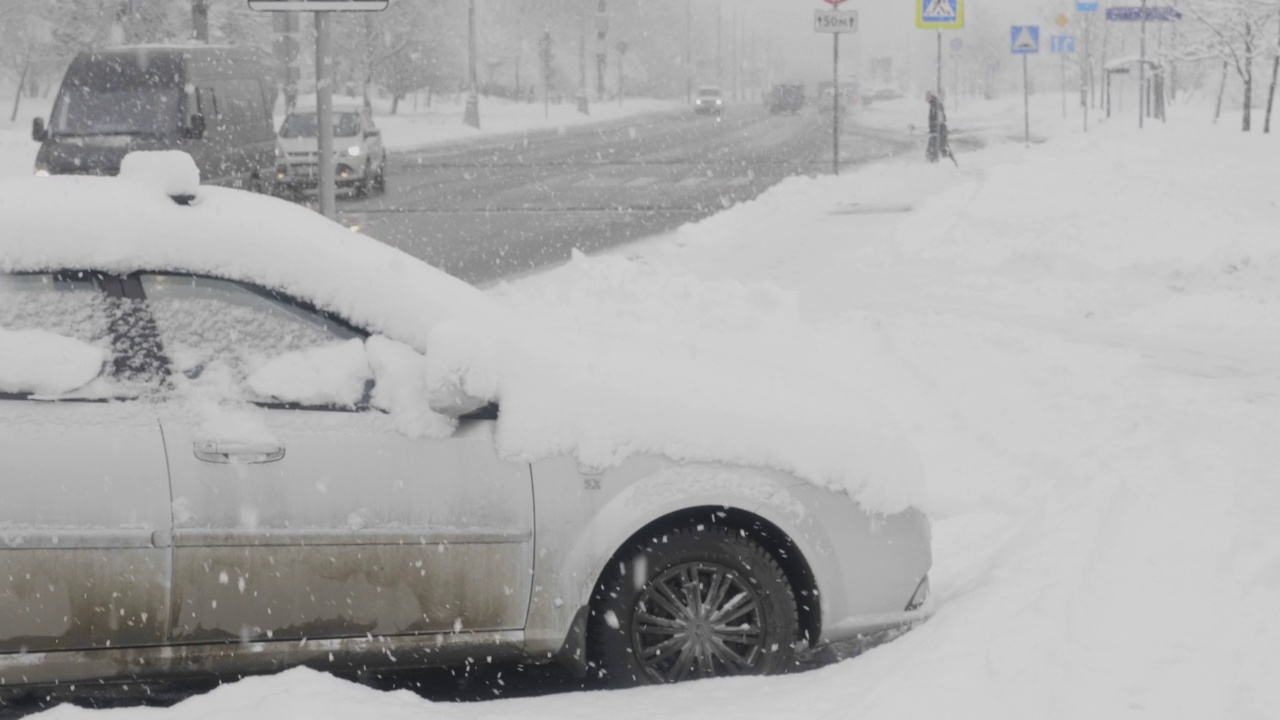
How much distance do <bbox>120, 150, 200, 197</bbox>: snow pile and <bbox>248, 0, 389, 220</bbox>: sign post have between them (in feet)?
12.8

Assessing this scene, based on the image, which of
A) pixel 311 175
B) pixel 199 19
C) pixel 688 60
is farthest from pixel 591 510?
pixel 688 60

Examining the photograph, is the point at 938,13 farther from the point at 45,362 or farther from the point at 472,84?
the point at 472,84

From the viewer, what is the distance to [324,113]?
9.07 meters

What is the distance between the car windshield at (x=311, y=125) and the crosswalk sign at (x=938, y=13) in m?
9.35

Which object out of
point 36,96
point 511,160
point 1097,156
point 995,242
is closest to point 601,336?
point 995,242

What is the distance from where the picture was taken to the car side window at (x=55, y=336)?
4281mm

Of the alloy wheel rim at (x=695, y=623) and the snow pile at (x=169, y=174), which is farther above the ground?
the snow pile at (x=169, y=174)

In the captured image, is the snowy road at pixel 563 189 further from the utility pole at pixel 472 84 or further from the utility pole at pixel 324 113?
the utility pole at pixel 324 113

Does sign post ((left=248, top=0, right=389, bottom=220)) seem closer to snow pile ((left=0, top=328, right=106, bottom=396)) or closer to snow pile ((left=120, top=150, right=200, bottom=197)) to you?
snow pile ((left=120, top=150, right=200, bottom=197))

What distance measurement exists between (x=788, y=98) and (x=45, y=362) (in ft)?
256

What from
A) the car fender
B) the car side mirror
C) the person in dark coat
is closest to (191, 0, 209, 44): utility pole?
the person in dark coat

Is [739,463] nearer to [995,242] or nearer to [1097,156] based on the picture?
[995,242]

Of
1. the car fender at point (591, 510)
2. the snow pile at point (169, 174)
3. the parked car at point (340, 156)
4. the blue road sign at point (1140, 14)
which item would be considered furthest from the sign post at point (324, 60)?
the blue road sign at point (1140, 14)

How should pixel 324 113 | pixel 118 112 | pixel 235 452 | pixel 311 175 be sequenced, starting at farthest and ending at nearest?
pixel 311 175
pixel 118 112
pixel 324 113
pixel 235 452
